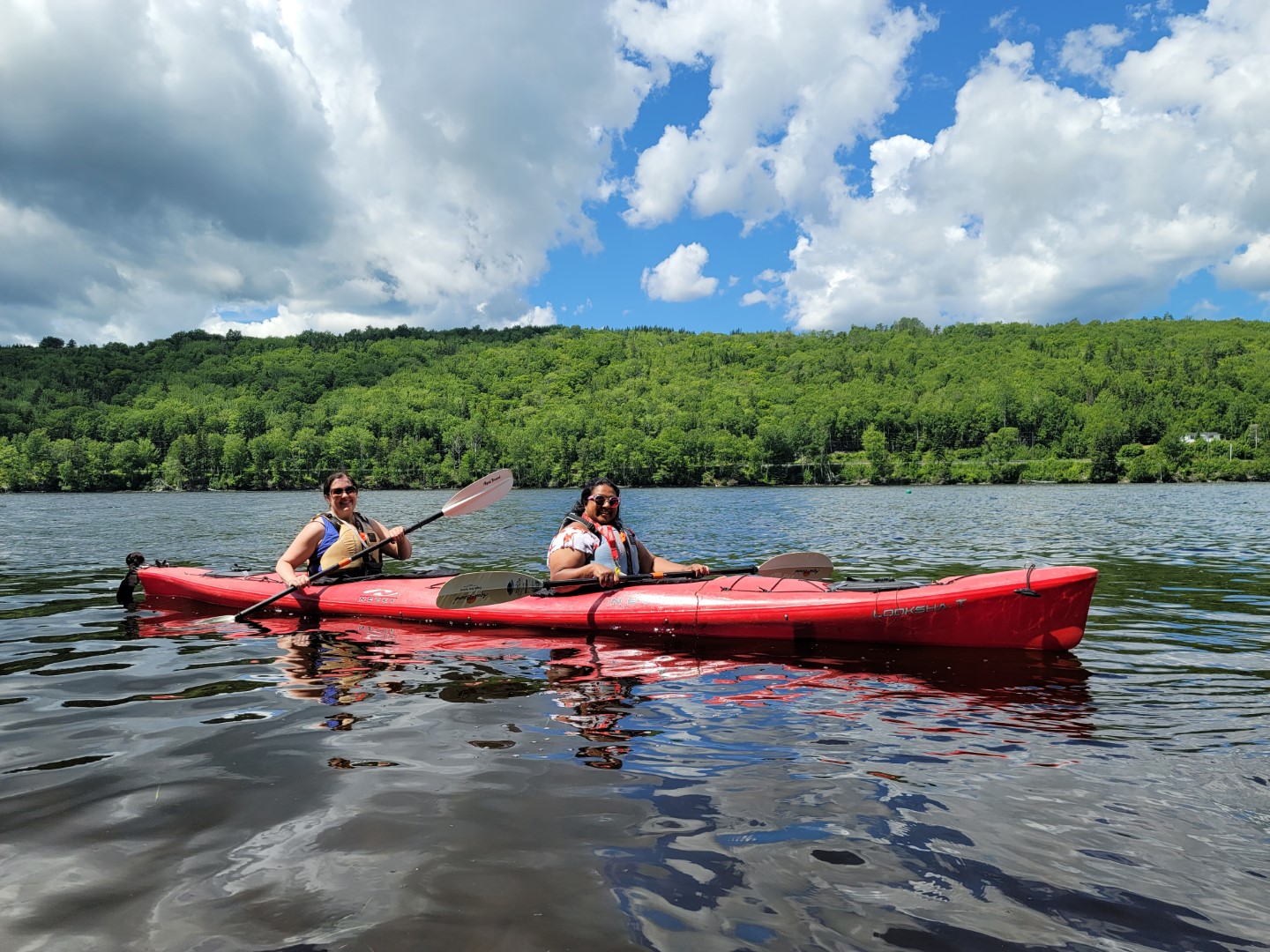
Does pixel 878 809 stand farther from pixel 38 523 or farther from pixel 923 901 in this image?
pixel 38 523

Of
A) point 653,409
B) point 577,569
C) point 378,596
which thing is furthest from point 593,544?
point 653,409

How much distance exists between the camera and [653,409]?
5832 inches

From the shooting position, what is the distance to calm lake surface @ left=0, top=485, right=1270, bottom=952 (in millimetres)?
2855

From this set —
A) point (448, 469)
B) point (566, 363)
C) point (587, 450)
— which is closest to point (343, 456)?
point (448, 469)

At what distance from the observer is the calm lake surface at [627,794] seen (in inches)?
112

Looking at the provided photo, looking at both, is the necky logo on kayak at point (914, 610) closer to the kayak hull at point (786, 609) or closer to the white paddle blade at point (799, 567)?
the kayak hull at point (786, 609)

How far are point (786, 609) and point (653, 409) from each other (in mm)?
141111

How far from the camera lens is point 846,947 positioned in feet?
8.77

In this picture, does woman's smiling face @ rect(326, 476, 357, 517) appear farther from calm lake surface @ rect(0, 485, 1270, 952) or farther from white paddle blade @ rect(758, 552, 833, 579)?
white paddle blade @ rect(758, 552, 833, 579)

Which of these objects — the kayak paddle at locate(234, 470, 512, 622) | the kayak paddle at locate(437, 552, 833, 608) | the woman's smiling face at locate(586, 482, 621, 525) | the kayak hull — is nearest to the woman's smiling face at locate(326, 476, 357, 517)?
the kayak paddle at locate(234, 470, 512, 622)

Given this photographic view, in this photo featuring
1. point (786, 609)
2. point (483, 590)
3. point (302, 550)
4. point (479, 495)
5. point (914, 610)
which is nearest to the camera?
point (914, 610)

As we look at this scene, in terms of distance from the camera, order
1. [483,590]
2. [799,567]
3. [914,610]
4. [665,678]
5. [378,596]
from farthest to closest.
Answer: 1. [378,596]
2. [799,567]
3. [483,590]
4. [914,610]
5. [665,678]

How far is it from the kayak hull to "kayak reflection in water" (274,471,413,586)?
0.34 meters

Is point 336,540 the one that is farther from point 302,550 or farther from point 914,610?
point 914,610
